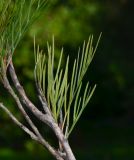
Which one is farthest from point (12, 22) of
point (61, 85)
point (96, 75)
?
point (96, 75)

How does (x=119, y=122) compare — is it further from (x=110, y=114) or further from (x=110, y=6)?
(x=110, y=6)

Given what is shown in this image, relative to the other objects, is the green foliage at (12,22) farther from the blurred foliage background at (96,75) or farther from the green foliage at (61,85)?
the blurred foliage background at (96,75)

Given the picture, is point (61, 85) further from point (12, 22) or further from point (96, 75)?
point (96, 75)

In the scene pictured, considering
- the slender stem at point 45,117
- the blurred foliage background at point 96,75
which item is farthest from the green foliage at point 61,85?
the blurred foliage background at point 96,75

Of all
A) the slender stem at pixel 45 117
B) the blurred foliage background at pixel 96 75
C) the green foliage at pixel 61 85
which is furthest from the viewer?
the blurred foliage background at pixel 96 75

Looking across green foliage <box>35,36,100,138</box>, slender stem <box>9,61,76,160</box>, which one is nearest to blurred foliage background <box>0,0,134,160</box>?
green foliage <box>35,36,100,138</box>

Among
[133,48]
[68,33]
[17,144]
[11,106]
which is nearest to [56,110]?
[11,106]

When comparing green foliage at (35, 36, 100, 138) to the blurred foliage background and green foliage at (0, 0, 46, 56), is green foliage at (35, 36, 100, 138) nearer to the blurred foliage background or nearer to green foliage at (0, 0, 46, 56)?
green foliage at (0, 0, 46, 56)

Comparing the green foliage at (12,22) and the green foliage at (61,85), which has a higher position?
the green foliage at (12,22)
